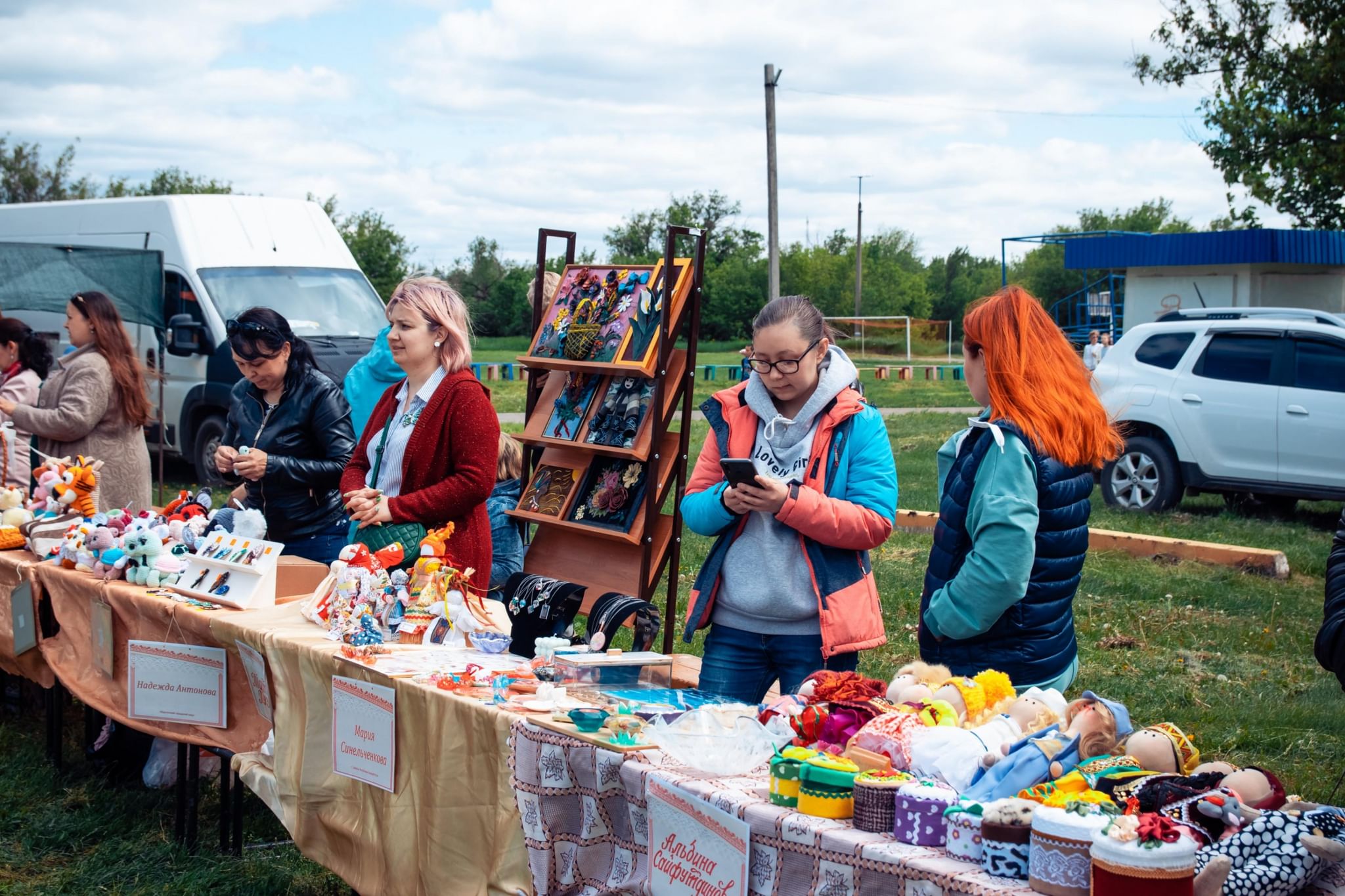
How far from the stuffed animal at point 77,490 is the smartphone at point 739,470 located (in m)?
3.05

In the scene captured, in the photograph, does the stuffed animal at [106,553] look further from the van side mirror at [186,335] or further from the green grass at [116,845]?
the van side mirror at [186,335]

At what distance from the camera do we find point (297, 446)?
4.37 metres

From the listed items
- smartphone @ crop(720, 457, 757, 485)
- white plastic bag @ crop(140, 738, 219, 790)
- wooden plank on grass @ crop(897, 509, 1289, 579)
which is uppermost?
smartphone @ crop(720, 457, 757, 485)

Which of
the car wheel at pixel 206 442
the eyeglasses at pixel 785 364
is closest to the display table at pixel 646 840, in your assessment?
the eyeglasses at pixel 785 364

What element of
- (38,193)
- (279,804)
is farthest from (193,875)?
(38,193)

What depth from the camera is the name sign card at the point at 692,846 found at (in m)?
1.99

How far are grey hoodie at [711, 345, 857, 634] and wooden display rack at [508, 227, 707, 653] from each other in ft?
5.14

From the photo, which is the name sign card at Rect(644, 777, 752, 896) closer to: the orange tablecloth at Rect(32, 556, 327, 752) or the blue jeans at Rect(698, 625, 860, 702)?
the blue jeans at Rect(698, 625, 860, 702)

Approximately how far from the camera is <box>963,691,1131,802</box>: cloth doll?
1.92m

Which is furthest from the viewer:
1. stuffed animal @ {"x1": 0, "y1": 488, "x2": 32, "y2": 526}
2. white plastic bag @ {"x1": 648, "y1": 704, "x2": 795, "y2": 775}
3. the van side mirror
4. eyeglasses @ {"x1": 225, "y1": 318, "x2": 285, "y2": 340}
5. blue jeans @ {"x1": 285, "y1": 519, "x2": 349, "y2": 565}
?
the van side mirror

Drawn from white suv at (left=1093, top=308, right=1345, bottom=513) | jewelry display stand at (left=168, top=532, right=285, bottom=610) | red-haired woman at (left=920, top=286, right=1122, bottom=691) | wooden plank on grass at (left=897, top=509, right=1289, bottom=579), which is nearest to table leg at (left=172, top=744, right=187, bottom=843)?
jewelry display stand at (left=168, top=532, right=285, bottom=610)

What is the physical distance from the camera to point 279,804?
3.33m

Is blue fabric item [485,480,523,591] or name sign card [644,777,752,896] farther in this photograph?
blue fabric item [485,480,523,591]

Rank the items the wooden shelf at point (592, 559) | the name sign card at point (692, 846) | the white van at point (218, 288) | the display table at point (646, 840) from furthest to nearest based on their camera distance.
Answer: the white van at point (218, 288), the wooden shelf at point (592, 559), the name sign card at point (692, 846), the display table at point (646, 840)
